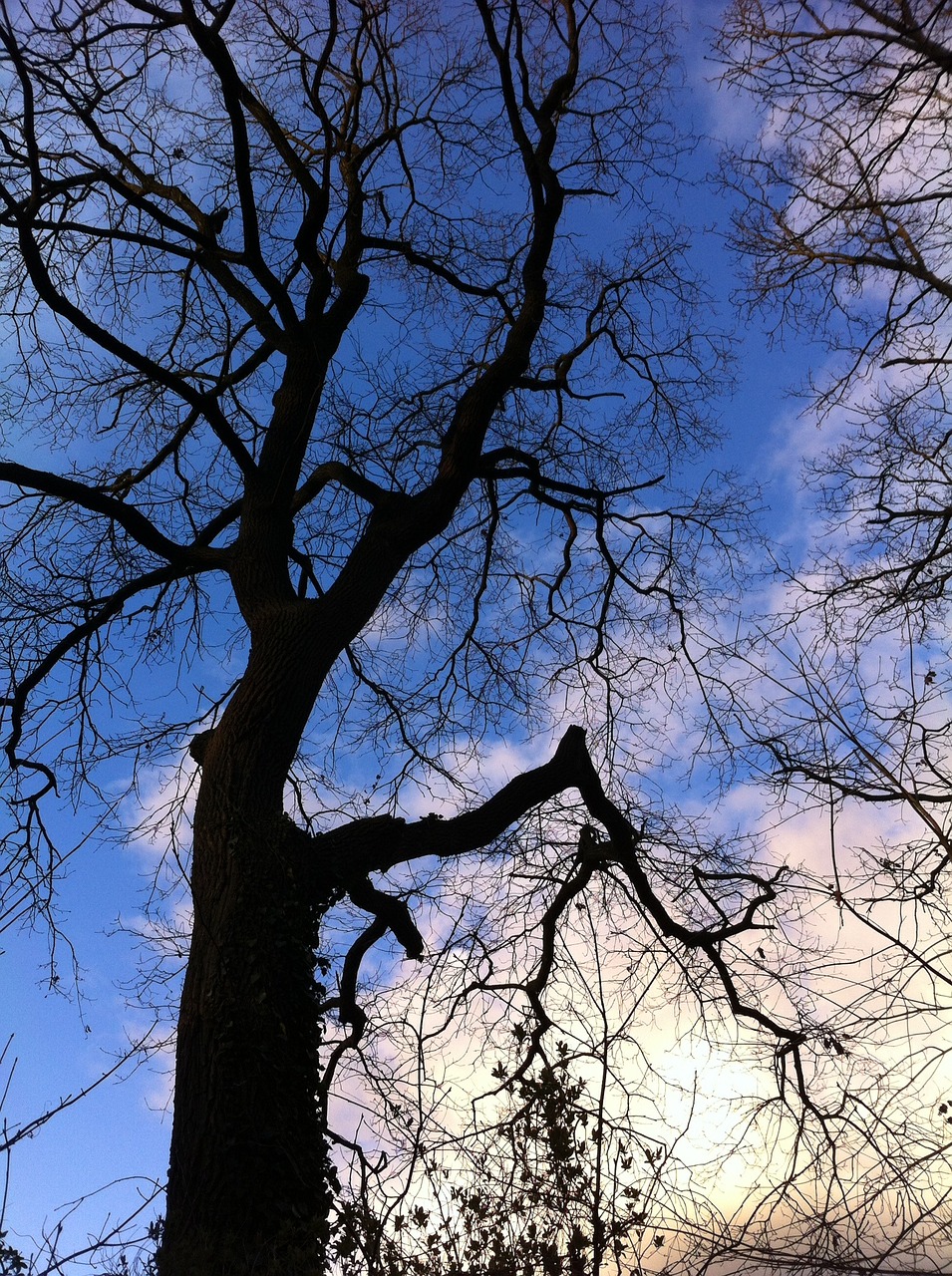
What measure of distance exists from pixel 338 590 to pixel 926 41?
12.2 feet

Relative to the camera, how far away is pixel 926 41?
3686mm

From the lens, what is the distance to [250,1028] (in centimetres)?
442

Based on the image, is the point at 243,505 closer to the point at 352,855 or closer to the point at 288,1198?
the point at 352,855

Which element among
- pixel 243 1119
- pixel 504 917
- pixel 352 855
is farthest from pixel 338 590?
pixel 243 1119

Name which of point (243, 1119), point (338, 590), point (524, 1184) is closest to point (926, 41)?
point (338, 590)

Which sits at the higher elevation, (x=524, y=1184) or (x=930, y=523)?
(x=930, y=523)

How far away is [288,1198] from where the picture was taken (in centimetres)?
419

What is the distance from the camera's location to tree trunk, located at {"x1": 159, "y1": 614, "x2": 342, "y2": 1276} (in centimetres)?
403

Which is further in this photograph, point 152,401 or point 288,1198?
point 152,401

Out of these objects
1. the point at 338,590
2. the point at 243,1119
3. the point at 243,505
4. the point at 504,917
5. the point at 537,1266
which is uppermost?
the point at 243,505

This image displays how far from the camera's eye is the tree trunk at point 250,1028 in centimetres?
403

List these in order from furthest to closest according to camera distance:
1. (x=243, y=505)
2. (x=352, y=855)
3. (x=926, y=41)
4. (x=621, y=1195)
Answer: (x=243, y=505), (x=352, y=855), (x=926, y=41), (x=621, y=1195)

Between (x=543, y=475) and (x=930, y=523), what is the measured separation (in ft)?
8.71

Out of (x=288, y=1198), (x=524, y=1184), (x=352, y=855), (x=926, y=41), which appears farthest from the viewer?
(x=352, y=855)
